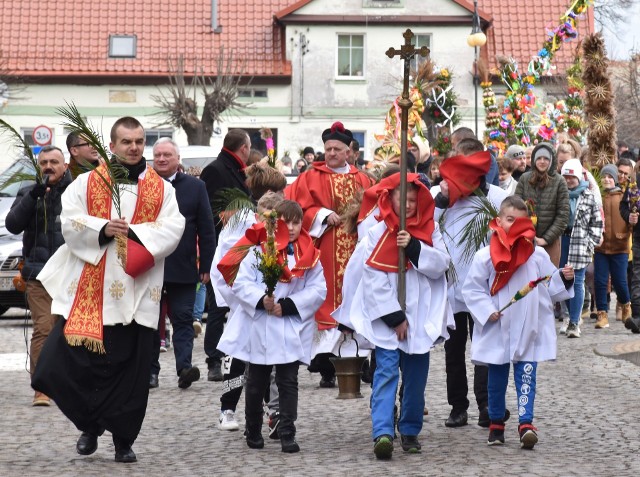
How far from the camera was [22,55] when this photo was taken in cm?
5184

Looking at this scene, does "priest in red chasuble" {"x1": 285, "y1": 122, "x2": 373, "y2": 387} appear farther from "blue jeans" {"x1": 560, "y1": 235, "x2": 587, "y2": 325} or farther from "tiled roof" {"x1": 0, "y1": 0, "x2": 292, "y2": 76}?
"tiled roof" {"x1": 0, "y1": 0, "x2": 292, "y2": 76}

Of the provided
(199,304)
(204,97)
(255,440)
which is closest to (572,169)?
(199,304)

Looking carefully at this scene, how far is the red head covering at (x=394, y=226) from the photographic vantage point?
9.00 meters

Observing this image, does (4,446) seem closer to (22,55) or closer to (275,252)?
(275,252)

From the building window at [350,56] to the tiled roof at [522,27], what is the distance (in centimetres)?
431

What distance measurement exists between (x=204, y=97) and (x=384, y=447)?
39358mm

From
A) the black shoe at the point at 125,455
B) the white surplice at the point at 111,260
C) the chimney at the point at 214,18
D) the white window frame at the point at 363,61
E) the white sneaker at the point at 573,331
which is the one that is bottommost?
the white sneaker at the point at 573,331

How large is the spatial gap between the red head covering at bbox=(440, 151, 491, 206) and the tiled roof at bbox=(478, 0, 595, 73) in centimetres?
4247

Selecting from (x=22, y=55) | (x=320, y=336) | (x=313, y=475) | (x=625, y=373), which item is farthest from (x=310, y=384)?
(x=22, y=55)

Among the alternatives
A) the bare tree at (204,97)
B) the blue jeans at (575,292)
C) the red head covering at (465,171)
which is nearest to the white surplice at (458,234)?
the red head covering at (465,171)

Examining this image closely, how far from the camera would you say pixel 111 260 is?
887cm

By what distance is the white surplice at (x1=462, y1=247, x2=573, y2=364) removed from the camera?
9.23 meters

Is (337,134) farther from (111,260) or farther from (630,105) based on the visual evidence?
(630,105)

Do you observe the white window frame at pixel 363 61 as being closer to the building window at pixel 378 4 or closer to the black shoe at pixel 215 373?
Result: the building window at pixel 378 4
